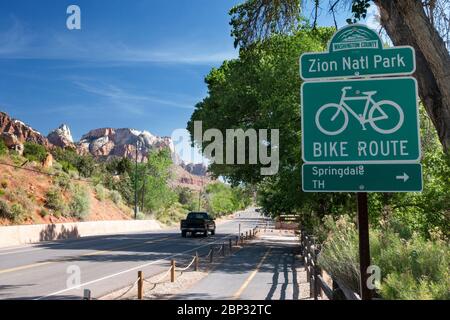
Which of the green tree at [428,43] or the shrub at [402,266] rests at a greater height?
the green tree at [428,43]

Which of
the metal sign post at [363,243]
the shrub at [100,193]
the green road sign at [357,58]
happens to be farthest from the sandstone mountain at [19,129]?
the metal sign post at [363,243]

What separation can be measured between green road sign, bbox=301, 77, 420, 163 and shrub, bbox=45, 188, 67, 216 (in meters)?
42.5

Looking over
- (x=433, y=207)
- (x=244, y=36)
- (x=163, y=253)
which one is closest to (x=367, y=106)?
(x=244, y=36)

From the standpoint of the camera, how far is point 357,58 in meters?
3.90

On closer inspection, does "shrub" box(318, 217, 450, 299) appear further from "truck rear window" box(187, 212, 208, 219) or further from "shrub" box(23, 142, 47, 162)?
"shrub" box(23, 142, 47, 162)

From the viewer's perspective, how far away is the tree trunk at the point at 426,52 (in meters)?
6.94

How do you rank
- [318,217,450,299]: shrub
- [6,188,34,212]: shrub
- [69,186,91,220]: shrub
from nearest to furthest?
[318,217,450,299]: shrub, [6,188,34,212]: shrub, [69,186,91,220]: shrub

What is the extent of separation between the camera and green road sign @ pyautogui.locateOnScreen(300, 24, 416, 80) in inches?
150

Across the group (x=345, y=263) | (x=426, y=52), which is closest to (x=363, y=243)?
(x=345, y=263)

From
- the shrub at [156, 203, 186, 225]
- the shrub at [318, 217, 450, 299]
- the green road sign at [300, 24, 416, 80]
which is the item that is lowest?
the shrub at [156, 203, 186, 225]

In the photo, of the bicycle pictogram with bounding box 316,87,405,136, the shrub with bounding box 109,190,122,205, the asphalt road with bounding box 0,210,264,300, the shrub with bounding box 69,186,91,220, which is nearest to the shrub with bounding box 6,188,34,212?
the shrub with bounding box 69,186,91,220

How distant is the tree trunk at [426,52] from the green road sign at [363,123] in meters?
3.85

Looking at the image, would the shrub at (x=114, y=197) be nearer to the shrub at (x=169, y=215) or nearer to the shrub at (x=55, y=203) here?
the shrub at (x=169, y=215)
